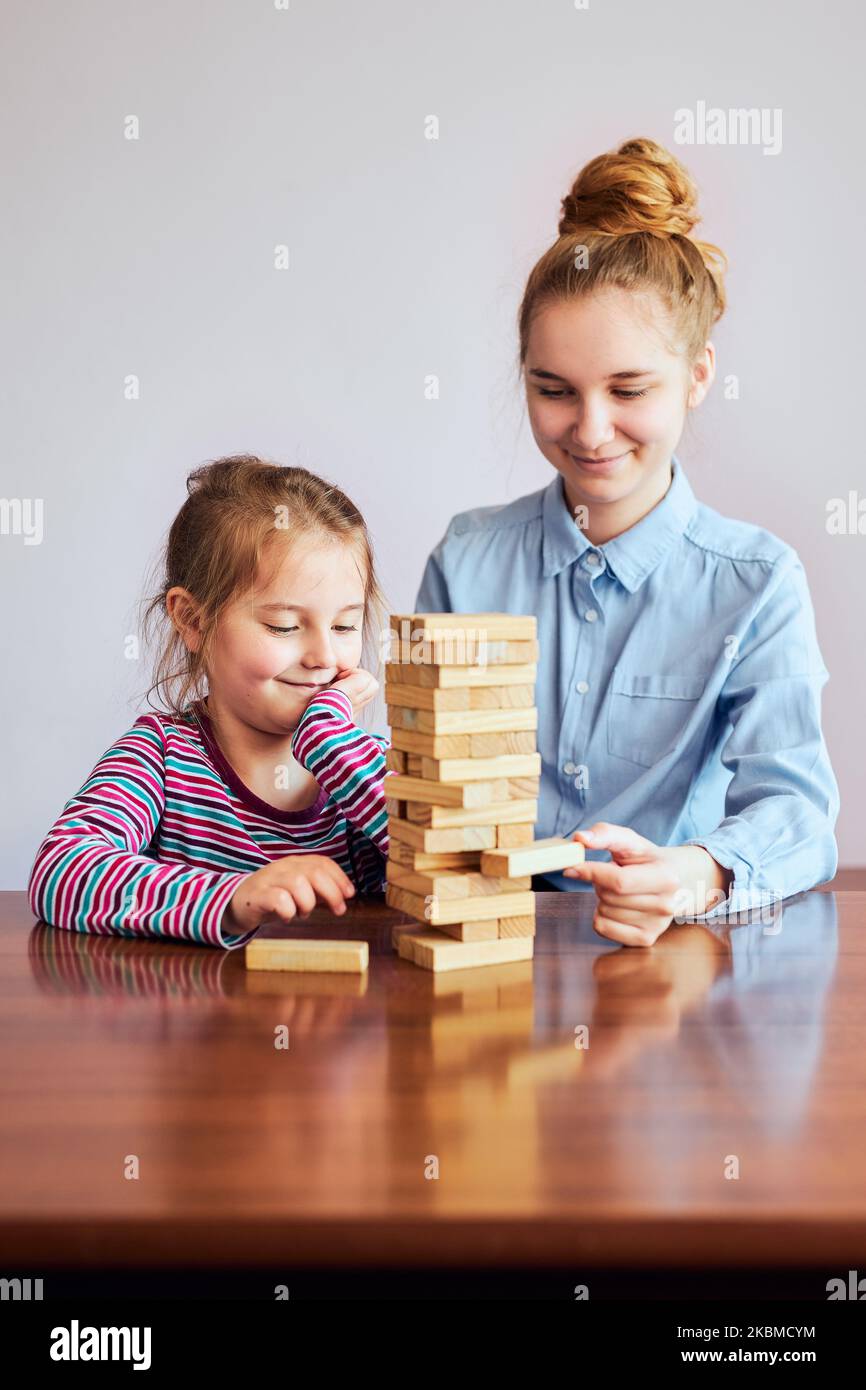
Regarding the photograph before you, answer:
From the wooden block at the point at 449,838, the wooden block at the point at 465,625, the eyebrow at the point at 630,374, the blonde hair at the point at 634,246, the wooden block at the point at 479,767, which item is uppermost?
Result: the blonde hair at the point at 634,246

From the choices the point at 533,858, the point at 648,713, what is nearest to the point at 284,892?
the point at 533,858

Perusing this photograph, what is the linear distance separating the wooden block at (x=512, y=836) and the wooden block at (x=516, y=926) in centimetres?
8

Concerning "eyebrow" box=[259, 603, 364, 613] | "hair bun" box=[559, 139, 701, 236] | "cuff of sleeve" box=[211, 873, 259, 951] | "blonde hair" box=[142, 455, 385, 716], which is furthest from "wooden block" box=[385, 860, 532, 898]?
"hair bun" box=[559, 139, 701, 236]

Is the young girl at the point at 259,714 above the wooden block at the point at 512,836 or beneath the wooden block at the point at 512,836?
above

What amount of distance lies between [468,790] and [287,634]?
1.97 feet

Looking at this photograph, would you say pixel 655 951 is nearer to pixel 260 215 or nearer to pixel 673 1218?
pixel 673 1218

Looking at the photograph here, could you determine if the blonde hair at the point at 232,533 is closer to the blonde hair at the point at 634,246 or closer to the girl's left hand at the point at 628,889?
the blonde hair at the point at 634,246

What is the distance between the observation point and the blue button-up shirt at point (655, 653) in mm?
2105

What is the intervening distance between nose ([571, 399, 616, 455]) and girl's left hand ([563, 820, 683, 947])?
737 millimetres

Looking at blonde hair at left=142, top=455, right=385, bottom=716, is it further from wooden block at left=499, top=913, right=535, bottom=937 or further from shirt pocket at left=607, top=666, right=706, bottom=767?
wooden block at left=499, top=913, right=535, bottom=937

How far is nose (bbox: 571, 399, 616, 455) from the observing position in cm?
211

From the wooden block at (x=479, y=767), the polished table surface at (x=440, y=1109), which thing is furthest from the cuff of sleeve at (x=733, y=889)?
the wooden block at (x=479, y=767)

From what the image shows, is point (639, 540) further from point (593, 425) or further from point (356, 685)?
point (356, 685)

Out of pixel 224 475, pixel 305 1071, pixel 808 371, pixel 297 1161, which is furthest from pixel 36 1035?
pixel 808 371
